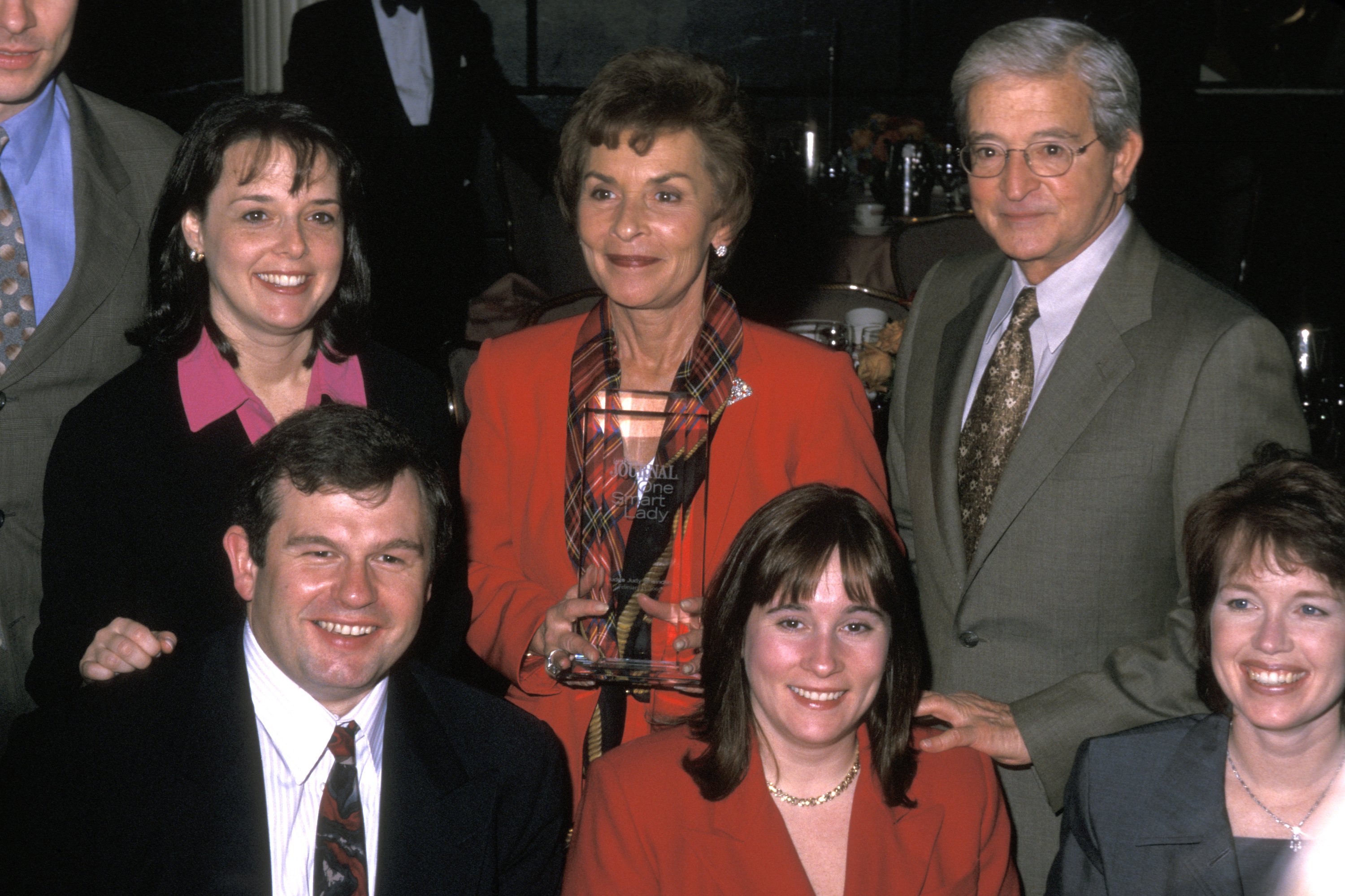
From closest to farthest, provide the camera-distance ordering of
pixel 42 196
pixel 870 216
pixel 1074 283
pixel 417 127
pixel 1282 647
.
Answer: pixel 1282 647, pixel 1074 283, pixel 42 196, pixel 870 216, pixel 417 127

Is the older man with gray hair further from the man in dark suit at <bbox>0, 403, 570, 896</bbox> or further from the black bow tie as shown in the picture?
the black bow tie

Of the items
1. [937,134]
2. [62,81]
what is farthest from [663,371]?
[937,134]

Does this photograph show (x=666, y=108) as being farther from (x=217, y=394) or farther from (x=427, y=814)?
(x=427, y=814)

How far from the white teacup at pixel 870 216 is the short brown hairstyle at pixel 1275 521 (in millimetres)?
3970

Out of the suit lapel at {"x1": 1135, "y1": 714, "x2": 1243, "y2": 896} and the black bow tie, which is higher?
the black bow tie

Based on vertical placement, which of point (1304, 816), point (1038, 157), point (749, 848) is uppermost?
point (1038, 157)

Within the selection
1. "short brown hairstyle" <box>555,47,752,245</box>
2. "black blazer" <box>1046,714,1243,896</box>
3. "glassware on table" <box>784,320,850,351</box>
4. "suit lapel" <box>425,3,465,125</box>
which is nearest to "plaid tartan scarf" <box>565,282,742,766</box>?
"short brown hairstyle" <box>555,47,752,245</box>

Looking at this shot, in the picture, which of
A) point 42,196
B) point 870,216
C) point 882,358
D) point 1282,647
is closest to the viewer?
point 1282,647

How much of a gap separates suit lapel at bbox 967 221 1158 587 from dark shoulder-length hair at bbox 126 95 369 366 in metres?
1.25

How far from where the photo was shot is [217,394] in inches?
94.6

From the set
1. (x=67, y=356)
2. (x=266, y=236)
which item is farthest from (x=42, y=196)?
(x=266, y=236)

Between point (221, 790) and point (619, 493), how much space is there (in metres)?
0.80

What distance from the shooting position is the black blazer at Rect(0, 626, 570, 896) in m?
1.98

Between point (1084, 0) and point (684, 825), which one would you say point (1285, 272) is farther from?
point (684, 825)
